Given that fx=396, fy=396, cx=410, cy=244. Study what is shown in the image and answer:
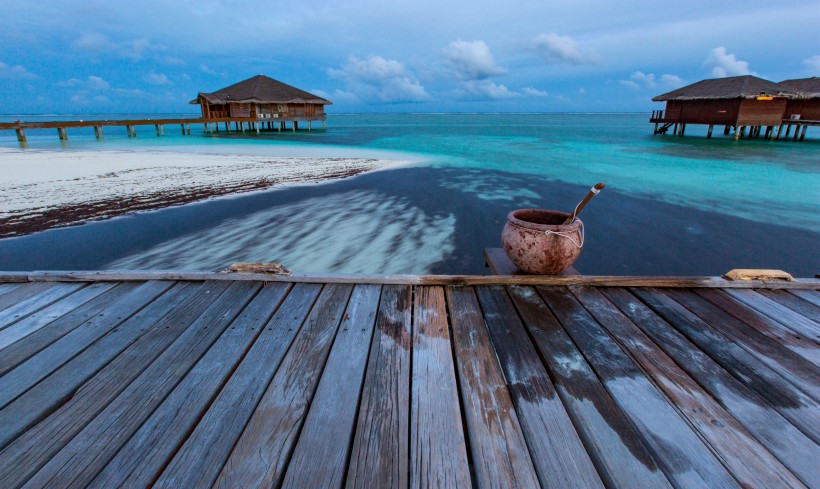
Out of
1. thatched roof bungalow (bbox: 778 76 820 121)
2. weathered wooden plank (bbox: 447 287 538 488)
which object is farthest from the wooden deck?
thatched roof bungalow (bbox: 778 76 820 121)

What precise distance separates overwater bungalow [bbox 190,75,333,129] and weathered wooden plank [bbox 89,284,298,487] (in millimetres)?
39690

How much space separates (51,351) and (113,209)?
320 inches

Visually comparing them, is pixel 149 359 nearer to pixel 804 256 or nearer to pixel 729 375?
pixel 729 375

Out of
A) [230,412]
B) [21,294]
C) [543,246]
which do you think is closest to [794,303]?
[543,246]

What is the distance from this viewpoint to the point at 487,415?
5.82ft

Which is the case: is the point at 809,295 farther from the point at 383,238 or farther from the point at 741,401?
the point at 383,238

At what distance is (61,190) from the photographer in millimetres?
10516

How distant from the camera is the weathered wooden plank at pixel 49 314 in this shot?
2.44 m

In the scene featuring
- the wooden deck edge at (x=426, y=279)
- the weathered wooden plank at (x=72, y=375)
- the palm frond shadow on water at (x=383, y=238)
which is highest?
the wooden deck edge at (x=426, y=279)

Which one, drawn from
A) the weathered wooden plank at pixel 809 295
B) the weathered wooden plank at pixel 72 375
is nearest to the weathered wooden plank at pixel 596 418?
the weathered wooden plank at pixel 809 295

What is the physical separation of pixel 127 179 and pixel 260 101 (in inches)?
1106

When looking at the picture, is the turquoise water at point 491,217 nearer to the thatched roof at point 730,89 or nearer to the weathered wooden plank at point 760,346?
the weathered wooden plank at point 760,346

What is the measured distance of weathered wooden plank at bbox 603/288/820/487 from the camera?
62.1 inches

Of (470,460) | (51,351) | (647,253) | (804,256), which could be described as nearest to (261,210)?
(51,351)
